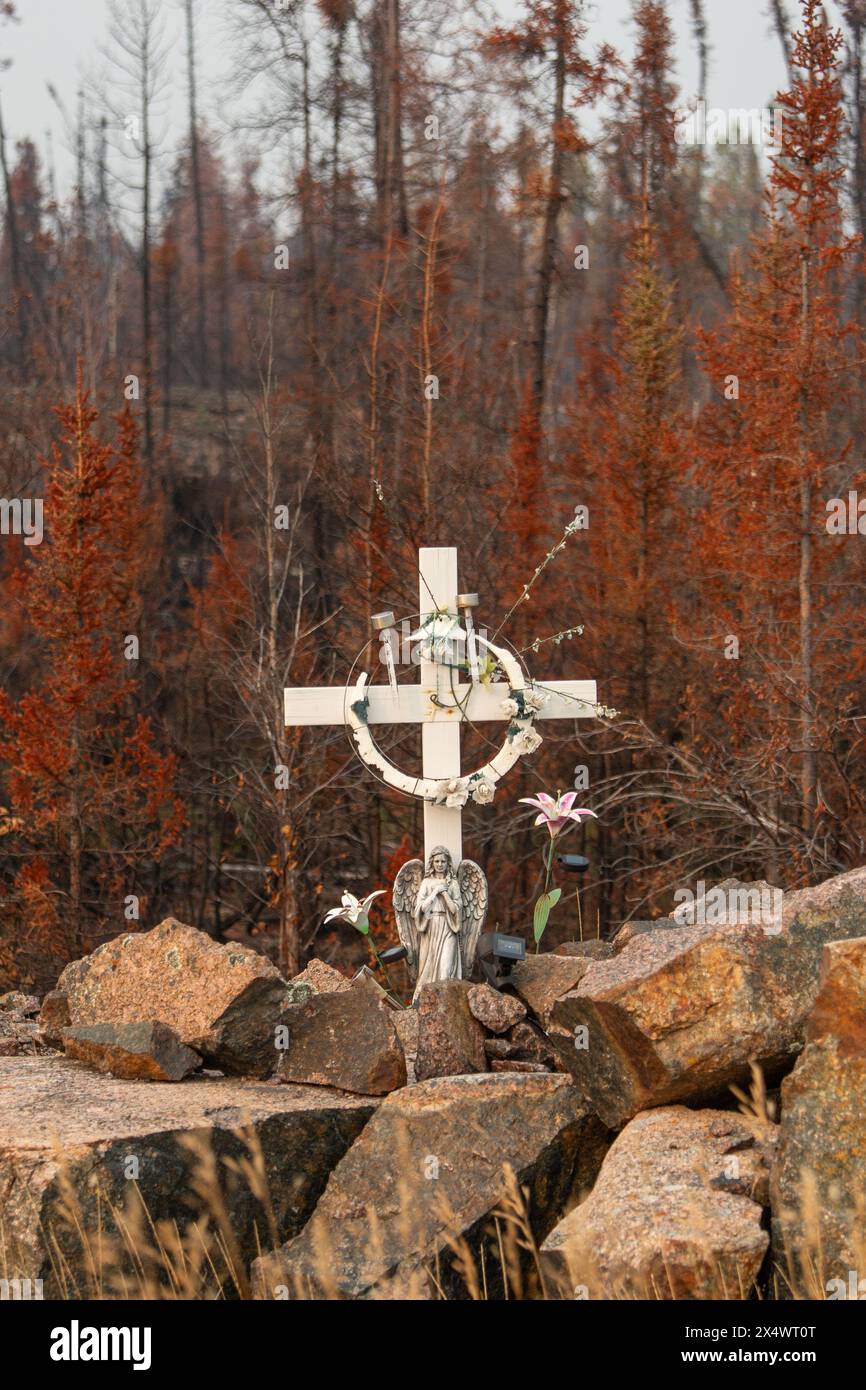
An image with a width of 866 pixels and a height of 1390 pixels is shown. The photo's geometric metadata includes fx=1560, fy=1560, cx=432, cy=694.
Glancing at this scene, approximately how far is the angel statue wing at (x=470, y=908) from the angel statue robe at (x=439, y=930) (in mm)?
53

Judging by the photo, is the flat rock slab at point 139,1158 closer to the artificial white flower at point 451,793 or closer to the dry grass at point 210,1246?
the dry grass at point 210,1246

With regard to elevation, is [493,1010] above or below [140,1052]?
above

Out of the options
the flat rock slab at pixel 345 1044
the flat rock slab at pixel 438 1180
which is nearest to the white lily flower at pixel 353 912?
the flat rock slab at pixel 345 1044

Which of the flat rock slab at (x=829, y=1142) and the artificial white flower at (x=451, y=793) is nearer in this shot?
the flat rock slab at (x=829, y=1142)

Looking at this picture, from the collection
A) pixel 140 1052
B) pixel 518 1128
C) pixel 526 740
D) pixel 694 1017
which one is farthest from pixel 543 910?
pixel 694 1017

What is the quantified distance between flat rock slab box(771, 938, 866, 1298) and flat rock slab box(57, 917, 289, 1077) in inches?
105

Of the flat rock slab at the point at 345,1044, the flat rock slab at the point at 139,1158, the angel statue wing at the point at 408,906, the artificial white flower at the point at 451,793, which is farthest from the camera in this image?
the artificial white flower at the point at 451,793

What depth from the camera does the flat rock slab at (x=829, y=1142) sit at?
4.78 metres

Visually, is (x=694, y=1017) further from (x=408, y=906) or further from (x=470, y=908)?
(x=408, y=906)

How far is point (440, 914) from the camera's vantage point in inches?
290

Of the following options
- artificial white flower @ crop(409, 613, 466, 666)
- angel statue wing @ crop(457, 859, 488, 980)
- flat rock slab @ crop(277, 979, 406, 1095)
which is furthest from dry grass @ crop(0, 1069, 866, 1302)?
artificial white flower @ crop(409, 613, 466, 666)

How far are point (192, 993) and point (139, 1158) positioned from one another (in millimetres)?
1519

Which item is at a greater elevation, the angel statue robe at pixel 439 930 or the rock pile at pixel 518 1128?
the angel statue robe at pixel 439 930
